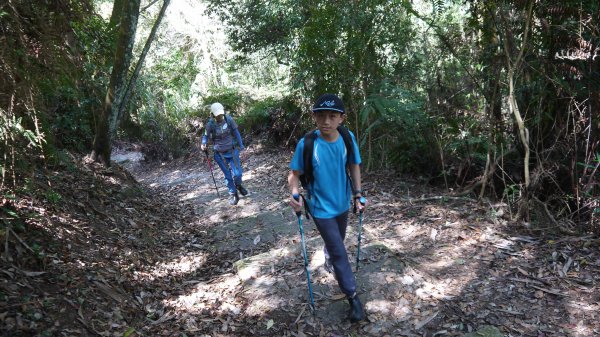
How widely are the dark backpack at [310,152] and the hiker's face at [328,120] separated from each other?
108 mm

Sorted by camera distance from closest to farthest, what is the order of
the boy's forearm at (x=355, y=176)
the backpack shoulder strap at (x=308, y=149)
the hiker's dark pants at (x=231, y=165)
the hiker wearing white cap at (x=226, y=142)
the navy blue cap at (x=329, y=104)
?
the navy blue cap at (x=329, y=104)
the backpack shoulder strap at (x=308, y=149)
the boy's forearm at (x=355, y=176)
the hiker wearing white cap at (x=226, y=142)
the hiker's dark pants at (x=231, y=165)

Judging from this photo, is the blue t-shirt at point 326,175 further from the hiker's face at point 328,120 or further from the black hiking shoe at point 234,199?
the black hiking shoe at point 234,199

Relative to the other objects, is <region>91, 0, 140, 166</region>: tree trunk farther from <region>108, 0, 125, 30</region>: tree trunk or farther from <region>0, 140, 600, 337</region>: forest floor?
<region>0, 140, 600, 337</region>: forest floor

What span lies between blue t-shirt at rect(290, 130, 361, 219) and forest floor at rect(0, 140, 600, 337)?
1114mm

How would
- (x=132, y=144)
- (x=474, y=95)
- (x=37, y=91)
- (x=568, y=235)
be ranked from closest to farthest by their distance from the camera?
(x=37, y=91)
(x=568, y=235)
(x=474, y=95)
(x=132, y=144)

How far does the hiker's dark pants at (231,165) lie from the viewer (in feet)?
27.6

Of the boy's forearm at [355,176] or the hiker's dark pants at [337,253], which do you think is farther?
the boy's forearm at [355,176]

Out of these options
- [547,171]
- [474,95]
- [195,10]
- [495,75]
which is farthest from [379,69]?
[195,10]

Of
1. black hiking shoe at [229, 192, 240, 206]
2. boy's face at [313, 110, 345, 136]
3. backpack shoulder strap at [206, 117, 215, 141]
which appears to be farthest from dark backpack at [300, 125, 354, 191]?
black hiking shoe at [229, 192, 240, 206]

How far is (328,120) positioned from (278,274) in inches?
85.0

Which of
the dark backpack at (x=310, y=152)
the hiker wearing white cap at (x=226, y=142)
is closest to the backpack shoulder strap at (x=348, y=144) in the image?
the dark backpack at (x=310, y=152)

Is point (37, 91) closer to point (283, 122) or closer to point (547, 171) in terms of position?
point (547, 171)

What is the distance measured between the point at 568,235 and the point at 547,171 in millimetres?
877

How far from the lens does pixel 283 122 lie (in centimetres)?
1431
